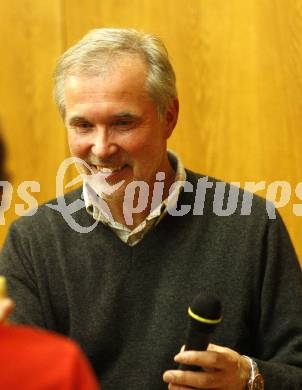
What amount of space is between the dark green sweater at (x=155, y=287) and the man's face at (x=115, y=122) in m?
0.14

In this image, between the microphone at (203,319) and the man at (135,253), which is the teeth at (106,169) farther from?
the microphone at (203,319)

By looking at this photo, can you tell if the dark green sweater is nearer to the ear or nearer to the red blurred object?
the ear

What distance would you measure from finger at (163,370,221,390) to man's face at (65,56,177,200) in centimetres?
49

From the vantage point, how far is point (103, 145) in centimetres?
151

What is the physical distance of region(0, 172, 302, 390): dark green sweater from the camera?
59.0 inches

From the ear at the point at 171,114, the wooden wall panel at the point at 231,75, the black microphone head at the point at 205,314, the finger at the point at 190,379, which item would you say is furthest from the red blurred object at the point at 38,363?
the wooden wall panel at the point at 231,75

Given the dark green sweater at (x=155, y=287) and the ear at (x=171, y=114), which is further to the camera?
the ear at (x=171, y=114)

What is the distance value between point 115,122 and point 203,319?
0.58 meters

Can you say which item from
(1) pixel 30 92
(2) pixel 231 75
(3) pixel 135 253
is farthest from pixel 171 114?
(1) pixel 30 92

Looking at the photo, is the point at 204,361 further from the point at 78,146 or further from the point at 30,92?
the point at 30,92

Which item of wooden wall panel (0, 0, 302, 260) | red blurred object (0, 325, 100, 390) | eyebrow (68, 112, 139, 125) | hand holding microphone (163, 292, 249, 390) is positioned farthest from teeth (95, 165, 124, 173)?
red blurred object (0, 325, 100, 390)

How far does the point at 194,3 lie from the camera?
2.19 meters

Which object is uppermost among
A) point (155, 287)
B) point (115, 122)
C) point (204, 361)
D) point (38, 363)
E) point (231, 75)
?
point (38, 363)

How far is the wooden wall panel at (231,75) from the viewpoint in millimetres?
2127
